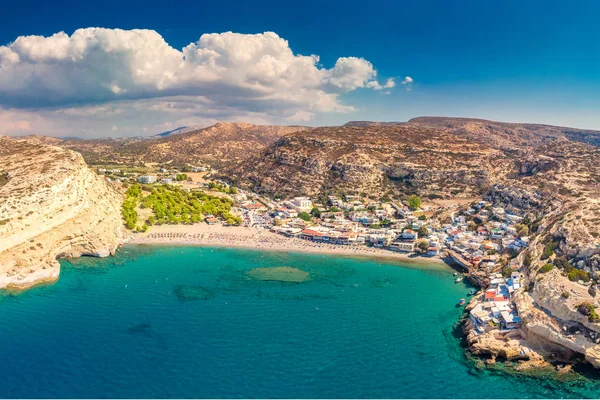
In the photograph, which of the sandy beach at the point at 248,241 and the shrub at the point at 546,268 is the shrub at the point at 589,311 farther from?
the sandy beach at the point at 248,241

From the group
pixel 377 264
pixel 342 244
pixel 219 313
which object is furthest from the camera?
pixel 342 244

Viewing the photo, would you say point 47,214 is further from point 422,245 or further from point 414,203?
point 414,203

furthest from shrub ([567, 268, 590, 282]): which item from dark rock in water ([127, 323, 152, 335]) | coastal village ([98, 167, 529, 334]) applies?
dark rock in water ([127, 323, 152, 335])

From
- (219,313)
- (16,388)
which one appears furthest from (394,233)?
(16,388)

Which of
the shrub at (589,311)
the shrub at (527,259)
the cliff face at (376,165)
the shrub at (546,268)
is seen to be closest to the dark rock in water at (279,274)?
the shrub at (527,259)

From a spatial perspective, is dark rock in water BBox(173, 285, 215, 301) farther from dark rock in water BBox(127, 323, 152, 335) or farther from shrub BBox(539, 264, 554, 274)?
shrub BBox(539, 264, 554, 274)

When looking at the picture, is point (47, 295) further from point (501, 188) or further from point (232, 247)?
point (501, 188)
